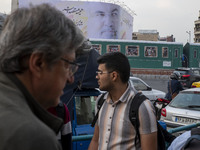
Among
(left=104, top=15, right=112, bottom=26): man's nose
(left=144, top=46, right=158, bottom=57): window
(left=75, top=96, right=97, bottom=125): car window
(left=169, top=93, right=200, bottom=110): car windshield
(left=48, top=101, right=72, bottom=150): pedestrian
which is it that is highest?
(left=104, top=15, right=112, bottom=26): man's nose

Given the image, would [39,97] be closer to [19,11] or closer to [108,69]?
[19,11]

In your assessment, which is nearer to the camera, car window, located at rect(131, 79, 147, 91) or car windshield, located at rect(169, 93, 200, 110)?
car windshield, located at rect(169, 93, 200, 110)

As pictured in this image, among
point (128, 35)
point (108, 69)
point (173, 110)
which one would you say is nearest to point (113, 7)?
point (128, 35)

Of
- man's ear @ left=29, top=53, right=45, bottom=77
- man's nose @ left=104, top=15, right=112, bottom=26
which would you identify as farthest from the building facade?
man's ear @ left=29, top=53, right=45, bottom=77

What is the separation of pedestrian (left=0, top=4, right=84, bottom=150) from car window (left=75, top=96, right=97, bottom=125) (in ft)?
13.2

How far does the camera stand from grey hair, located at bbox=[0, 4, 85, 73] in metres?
1.06

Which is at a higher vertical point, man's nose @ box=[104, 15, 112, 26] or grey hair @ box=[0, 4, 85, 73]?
man's nose @ box=[104, 15, 112, 26]

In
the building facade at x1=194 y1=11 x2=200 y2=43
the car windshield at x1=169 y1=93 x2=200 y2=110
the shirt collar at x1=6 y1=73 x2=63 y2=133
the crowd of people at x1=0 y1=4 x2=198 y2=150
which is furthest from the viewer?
the building facade at x1=194 y1=11 x2=200 y2=43

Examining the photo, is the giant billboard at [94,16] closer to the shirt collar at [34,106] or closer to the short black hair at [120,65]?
the short black hair at [120,65]

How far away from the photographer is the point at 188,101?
7.69 metres

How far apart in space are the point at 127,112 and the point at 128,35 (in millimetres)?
51547

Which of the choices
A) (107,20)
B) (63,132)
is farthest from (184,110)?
(107,20)

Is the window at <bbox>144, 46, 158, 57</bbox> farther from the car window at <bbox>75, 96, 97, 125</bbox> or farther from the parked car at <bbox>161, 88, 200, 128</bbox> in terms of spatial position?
the car window at <bbox>75, 96, 97, 125</bbox>

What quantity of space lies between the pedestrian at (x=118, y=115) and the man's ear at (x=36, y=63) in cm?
134
